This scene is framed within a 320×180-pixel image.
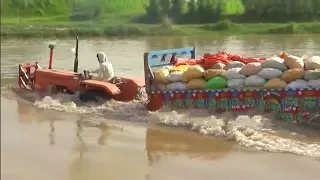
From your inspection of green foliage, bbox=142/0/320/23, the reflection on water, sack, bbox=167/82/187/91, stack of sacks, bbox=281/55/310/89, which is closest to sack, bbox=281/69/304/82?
stack of sacks, bbox=281/55/310/89

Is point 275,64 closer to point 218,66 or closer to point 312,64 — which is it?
point 312,64

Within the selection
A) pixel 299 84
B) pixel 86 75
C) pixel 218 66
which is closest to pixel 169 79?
pixel 218 66

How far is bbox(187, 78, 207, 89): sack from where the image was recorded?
24.0ft

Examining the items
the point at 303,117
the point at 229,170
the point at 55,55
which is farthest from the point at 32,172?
the point at 55,55

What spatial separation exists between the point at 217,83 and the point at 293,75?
3.34 feet

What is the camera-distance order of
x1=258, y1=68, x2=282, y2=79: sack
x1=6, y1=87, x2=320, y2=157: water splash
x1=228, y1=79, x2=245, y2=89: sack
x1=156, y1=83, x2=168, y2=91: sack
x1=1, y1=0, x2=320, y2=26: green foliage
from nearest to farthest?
x1=1, y1=0, x2=320, y2=26: green foliage < x1=6, y1=87, x2=320, y2=157: water splash < x1=258, y1=68, x2=282, y2=79: sack < x1=228, y1=79, x2=245, y2=89: sack < x1=156, y1=83, x2=168, y2=91: sack

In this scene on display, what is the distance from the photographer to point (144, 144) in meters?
6.32

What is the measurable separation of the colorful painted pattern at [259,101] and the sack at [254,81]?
3.2 inches

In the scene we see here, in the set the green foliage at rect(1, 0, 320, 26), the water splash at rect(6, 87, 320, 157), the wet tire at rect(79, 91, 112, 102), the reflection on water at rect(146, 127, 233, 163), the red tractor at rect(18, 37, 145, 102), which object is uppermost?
the green foliage at rect(1, 0, 320, 26)

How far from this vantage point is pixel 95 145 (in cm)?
618

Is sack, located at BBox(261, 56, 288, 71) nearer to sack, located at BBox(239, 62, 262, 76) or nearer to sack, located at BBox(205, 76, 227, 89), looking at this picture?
sack, located at BBox(239, 62, 262, 76)

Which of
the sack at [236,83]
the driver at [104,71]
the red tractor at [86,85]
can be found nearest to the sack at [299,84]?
the sack at [236,83]

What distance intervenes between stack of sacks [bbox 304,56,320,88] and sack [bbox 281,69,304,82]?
7cm

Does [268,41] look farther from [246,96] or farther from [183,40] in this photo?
[246,96]
